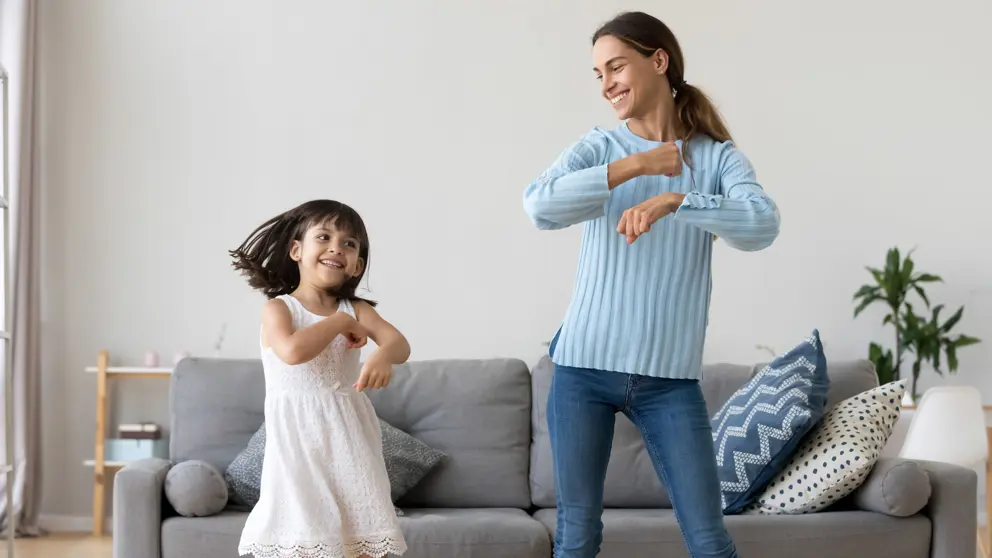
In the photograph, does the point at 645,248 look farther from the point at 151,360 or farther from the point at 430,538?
the point at 151,360

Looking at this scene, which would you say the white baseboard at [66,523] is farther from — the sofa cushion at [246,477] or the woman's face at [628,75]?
the woman's face at [628,75]

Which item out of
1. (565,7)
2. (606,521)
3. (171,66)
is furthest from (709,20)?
(606,521)

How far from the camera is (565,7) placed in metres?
4.52

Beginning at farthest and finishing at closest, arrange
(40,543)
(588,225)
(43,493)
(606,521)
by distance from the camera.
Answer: (43,493)
(40,543)
(606,521)
(588,225)

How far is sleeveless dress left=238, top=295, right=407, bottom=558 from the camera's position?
6.05 feet

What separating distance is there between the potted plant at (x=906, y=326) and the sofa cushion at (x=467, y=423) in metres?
1.83

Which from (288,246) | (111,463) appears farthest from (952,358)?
(111,463)

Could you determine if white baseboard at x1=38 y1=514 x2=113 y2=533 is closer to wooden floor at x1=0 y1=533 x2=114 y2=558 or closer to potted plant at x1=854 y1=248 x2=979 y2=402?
wooden floor at x1=0 y1=533 x2=114 y2=558

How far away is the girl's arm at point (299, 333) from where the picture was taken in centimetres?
185

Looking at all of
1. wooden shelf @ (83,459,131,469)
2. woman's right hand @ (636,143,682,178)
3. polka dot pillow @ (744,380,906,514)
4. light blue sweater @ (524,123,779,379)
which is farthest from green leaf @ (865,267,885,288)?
wooden shelf @ (83,459,131,469)

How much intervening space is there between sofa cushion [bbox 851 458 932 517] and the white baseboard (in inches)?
124

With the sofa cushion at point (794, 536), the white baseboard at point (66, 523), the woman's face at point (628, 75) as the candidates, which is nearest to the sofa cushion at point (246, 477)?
the sofa cushion at point (794, 536)

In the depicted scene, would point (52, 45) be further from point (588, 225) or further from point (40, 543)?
point (588, 225)

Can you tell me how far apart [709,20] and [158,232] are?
2585 mm
